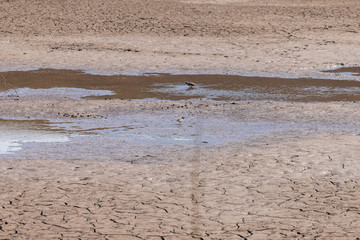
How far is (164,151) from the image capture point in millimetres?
7586

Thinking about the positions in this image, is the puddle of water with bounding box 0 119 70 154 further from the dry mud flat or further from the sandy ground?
the dry mud flat

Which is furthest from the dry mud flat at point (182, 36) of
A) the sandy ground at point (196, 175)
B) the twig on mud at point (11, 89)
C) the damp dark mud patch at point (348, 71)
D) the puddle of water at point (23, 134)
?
the puddle of water at point (23, 134)

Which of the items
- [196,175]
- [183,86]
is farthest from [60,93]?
[196,175]

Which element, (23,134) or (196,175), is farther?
(23,134)

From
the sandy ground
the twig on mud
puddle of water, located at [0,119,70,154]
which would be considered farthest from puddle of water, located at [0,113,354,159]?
the twig on mud

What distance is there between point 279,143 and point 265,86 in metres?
4.70

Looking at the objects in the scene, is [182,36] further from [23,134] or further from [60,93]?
[23,134]

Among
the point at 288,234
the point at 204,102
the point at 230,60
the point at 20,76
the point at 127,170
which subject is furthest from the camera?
the point at 230,60

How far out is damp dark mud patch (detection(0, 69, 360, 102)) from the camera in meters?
11.4

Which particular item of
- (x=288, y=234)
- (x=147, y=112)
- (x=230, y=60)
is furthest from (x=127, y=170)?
(x=230, y=60)

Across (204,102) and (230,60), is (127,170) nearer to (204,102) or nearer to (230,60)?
(204,102)

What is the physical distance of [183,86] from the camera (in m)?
12.4

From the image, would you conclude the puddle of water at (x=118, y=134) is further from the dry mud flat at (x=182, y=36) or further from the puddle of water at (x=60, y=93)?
the dry mud flat at (x=182, y=36)

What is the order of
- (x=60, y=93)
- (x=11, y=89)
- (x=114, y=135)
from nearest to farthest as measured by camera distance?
(x=114, y=135), (x=60, y=93), (x=11, y=89)
